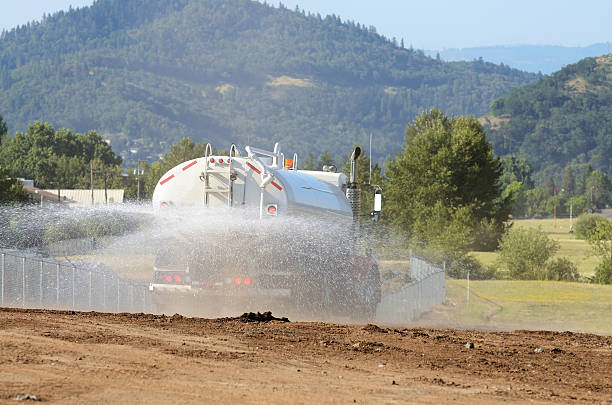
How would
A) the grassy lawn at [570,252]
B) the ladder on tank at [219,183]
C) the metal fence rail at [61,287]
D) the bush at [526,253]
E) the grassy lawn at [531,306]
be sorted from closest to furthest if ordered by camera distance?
the ladder on tank at [219,183], the metal fence rail at [61,287], the grassy lawn at [531,306], the bush at [526,253], the grassy lawn at [570,252]

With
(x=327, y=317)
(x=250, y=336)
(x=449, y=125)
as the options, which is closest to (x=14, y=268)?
(x=327, y=317)

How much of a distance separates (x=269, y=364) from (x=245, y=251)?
7269mm

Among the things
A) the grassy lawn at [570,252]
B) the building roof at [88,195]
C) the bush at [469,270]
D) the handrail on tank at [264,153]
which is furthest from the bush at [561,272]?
the building roof at [88,195]

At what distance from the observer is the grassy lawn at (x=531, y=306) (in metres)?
27.2

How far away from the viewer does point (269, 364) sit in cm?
1045

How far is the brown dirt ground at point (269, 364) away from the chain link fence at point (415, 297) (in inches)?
305

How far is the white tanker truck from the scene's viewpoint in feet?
58.3

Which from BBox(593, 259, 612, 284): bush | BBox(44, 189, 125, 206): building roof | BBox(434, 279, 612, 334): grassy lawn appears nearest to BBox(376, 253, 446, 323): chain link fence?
BBox(434, 279, 612, 334): grassy lawn

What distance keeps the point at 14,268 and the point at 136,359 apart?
36.8 feet

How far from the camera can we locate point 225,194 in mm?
18234

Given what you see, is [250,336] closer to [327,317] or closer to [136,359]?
[136,359]

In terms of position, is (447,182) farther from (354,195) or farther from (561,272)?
(354,195)

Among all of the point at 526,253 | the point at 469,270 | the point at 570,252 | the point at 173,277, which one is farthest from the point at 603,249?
the point at 570,252

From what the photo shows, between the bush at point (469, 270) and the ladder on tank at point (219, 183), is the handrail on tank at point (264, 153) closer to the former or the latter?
the ladder on tank at point (219, 183)
